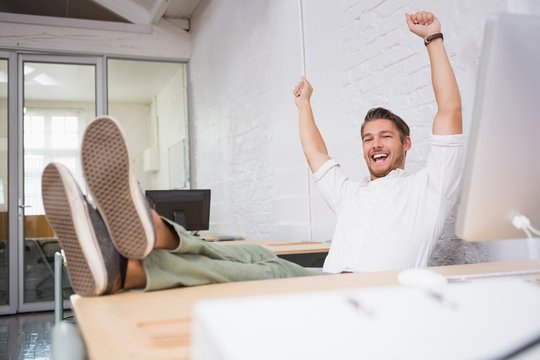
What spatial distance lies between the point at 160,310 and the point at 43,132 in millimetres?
4894

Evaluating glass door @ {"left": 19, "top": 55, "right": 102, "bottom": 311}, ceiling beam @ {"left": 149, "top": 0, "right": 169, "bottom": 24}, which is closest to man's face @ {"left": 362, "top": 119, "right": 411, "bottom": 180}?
ceiling beam @ {"left": 149, "top": 0, "right": 169, "bottom": 24}

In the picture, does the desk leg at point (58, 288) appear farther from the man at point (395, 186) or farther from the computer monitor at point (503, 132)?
the computer monitor at point (503, 132)

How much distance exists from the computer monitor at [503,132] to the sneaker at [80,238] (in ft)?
2.21

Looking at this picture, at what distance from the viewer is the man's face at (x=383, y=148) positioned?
199 centimetres

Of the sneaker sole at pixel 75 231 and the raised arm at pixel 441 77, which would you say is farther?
the raised arm at pixel 441 77

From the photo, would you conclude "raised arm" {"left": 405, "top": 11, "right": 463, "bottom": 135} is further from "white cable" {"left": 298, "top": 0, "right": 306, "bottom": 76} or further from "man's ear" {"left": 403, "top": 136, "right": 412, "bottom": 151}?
"white cable" {"left": 298, "top": 0, "right": 306, "bottom": 76}

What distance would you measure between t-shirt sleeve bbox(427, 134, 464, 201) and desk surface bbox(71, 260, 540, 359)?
388mm

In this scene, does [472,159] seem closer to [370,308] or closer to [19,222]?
[370,308]

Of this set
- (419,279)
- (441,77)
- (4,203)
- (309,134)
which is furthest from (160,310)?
(4,203)

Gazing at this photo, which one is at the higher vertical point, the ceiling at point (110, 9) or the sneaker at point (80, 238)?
the ceiling at point (110, 9)

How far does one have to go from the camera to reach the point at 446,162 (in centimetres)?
162

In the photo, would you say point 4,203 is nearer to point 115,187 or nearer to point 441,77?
point 115,187

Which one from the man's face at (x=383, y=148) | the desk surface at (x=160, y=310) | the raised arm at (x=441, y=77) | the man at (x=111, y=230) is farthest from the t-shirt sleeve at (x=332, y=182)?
the man at (x=111, y=230)

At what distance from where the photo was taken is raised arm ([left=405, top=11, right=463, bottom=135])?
58.0 inches
